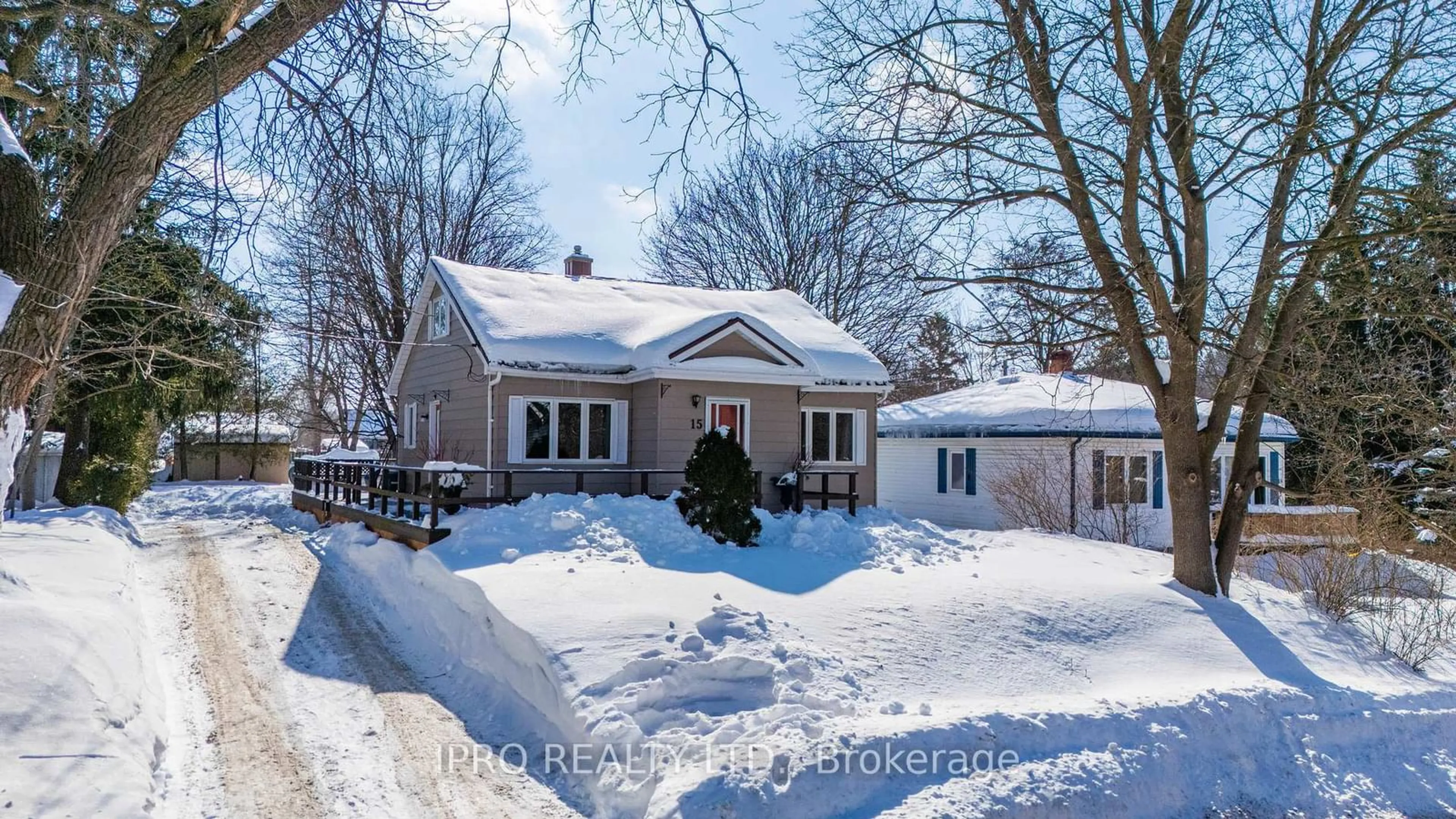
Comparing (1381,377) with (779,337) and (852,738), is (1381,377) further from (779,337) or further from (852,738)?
(779,337)

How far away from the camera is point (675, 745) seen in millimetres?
5391

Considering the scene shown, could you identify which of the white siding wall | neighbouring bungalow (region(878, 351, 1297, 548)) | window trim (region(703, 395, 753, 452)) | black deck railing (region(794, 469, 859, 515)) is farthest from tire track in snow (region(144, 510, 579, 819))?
the white siding wall

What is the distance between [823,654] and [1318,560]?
7705mm

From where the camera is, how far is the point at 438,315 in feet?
60.4

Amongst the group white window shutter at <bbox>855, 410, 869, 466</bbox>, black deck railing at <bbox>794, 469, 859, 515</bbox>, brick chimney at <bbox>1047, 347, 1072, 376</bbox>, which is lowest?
black deck railing at <bbox>794, 469, 859, 515</bbox>

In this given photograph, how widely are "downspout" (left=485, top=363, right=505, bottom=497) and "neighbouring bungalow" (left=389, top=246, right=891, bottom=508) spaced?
1.2 inches

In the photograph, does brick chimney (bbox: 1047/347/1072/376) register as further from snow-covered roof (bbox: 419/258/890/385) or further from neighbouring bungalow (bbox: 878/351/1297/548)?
snow-covered roof (bbox: 419/258/890/385)

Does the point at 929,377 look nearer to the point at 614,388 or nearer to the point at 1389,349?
the point at 614,388

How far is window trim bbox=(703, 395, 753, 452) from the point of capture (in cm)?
1594

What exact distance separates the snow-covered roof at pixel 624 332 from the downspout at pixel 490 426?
46 cm

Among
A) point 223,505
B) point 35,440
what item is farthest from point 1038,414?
point 223,505

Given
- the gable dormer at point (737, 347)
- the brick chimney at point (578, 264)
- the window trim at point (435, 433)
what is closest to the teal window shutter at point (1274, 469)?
the gable dormer at point (737, 347)

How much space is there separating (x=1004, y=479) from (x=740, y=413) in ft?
23.2

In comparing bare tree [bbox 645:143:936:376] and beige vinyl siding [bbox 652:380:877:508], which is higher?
bare tree [bbox 645:143:936:376]
